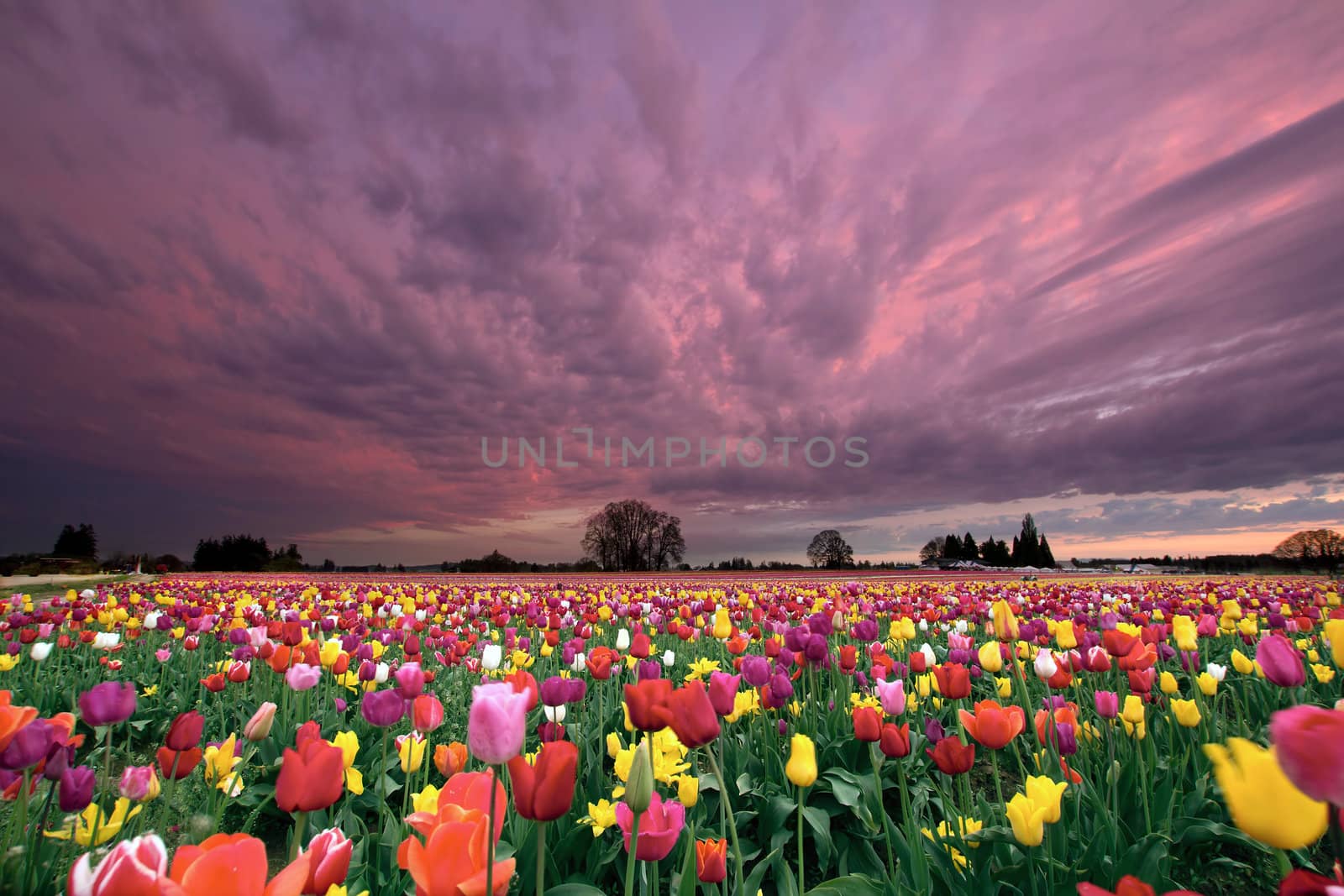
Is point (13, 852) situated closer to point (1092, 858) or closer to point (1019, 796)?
point (1019, 796)

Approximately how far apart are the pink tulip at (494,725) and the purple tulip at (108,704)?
2.05 meters

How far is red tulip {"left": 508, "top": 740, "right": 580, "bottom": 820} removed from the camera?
1.50 metres

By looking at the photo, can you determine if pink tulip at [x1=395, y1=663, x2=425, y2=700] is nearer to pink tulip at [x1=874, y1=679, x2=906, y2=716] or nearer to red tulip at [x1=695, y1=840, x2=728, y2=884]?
red tulip at [x1=695, y1=840, x2=728, y2=884]

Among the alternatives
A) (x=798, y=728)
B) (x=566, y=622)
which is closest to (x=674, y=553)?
(x=566, y=622)

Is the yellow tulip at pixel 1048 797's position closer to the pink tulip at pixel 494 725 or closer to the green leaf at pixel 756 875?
the green leaf at pixel 756 875

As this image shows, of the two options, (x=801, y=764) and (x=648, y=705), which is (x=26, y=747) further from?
(x=801, y=764)

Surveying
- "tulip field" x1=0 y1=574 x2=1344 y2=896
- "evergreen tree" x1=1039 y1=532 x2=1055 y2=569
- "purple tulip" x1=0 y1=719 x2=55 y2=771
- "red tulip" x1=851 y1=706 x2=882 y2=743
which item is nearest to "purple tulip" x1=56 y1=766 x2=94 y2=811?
"tulip field" x1=0 y1=574 x2=1344 y2=896

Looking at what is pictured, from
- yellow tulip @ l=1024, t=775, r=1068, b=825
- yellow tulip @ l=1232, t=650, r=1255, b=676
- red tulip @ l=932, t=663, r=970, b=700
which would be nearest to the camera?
yellow tulip @ l=1024, t=775, r=1068, b=825

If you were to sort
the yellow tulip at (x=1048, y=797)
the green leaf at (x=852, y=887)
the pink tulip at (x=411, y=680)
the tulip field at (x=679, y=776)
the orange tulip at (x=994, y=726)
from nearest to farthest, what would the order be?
the tulip field at (x=679, y=776)
the yellow tulip at (x=1048, y=797)
the green leaf at (x=852, y=887)
the orange tulip at (x=994, y=726)
the pink tulip at (x=411, y=680)

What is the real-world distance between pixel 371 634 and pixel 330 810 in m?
4.12

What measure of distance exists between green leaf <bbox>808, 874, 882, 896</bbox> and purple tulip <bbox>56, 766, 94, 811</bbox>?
9.13ft

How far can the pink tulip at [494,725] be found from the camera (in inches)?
58.1

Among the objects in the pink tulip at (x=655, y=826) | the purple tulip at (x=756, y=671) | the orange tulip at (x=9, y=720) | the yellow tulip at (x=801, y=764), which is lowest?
the pink tulip at (x=655, y=826)

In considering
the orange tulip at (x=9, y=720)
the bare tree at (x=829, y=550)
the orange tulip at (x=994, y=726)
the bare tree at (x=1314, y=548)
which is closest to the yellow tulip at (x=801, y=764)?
the orange tulip at (x=994, y=726)
